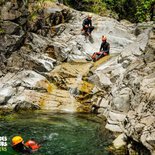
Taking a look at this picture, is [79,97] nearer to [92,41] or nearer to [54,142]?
[54,142]

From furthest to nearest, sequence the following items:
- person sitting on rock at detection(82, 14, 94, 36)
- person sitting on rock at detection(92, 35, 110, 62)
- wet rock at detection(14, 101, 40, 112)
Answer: person sitting on rock at detection(82, 14, 94, 36) < person sitting on rock at detection(92, 35, 110, 62) < wet rock at detection(14, 101, 40, 112)

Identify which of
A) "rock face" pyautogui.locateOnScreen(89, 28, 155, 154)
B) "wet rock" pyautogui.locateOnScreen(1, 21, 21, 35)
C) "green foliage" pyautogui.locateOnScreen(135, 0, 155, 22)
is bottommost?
"rock face" pyautogui.locateOnScreen(89, 28, 155, 154)

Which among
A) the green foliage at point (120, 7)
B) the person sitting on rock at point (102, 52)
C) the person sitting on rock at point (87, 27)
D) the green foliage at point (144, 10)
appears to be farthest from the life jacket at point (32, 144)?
the green foliage at point (120, 7)

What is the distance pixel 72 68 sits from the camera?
33812mm

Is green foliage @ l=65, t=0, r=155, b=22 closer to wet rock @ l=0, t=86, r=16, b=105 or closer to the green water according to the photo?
wet rock @ l=0, t=86, r=16, b=105

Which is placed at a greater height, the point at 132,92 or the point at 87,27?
the point at 87,27

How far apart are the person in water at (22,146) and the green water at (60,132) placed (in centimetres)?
42

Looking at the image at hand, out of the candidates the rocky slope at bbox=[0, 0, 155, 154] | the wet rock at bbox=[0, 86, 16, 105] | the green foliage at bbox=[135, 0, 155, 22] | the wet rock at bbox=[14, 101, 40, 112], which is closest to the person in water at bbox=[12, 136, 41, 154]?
the rocky slope at bbox=[0, 0, 155, 154]

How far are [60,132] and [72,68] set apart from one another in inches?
484

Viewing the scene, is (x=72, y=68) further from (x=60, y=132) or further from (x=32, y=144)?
(x=32, y=144)

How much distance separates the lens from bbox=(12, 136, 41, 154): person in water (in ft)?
54.3

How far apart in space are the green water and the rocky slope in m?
1.40

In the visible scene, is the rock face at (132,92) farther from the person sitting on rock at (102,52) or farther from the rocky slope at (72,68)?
the person sitting on rock at (102,52)

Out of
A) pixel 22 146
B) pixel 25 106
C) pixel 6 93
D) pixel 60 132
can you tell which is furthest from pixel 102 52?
pixel 22 146
